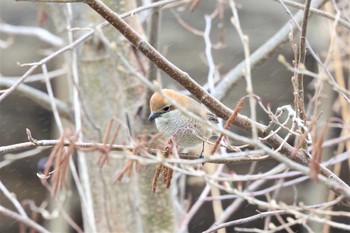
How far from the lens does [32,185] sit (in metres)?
5.70

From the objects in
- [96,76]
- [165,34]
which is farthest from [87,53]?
[165,34]

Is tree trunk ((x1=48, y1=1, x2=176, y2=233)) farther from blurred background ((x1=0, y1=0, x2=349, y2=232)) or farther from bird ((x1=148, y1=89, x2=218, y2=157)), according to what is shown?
blurred background ((x1=0, y1=0, x2=349, y2=232))

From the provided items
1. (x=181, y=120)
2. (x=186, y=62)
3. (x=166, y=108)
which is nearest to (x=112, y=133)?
(x=166, y=108)

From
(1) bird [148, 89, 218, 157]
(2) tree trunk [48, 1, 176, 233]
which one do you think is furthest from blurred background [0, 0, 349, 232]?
(1) bird [148, 89, 218, 157]

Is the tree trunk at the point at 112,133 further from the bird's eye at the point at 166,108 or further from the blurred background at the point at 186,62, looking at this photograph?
the blurred background at the point at 186,62

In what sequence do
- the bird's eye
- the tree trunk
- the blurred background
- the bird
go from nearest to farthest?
the bird < the bird's eye < the tree trunk < the blurred background

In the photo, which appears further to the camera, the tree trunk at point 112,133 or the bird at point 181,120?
the tree trunk at point 112,133

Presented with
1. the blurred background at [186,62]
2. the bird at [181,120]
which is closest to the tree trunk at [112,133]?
the bird at [181,120]

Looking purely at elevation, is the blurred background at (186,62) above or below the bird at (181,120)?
above

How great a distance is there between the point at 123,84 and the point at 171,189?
0.57 metres

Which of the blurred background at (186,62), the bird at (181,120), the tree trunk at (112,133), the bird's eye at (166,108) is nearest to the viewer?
the bird at (181,120)

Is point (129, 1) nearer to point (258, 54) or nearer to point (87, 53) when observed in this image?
point (87, 53)

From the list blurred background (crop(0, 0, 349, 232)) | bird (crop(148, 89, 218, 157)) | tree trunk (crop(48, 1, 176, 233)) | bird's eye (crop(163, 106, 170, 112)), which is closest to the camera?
bird (crop(148, 89, 218, 157))

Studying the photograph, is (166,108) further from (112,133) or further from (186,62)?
(186,62)
